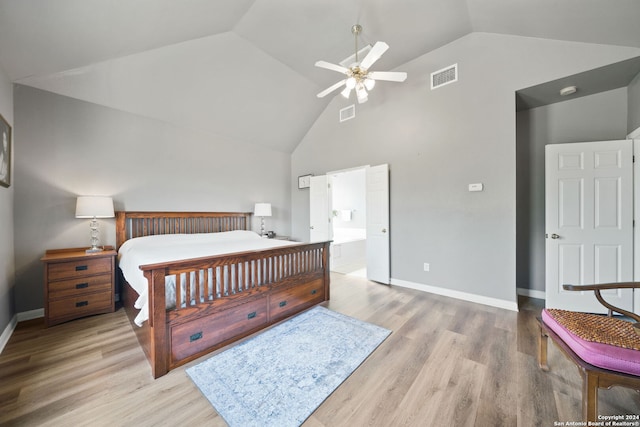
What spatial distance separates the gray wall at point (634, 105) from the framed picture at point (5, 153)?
640cm

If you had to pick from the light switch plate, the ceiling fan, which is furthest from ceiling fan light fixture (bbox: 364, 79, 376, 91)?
the light switch plate

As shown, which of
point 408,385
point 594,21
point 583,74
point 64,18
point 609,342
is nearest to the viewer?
point 609,342

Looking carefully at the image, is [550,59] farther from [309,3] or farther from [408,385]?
[408,385]

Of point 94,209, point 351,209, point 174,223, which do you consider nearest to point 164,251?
point 94,209

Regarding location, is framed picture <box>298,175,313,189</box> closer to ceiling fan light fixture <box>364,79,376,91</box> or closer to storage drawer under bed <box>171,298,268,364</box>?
ceiling fan light fixture <box>364,79,376,91</box>

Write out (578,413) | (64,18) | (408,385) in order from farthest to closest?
1. (64,18)
2. (408,385)
3. (578,413)

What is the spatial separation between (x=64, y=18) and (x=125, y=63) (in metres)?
0.91

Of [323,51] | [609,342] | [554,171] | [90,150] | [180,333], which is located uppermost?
[323,51]

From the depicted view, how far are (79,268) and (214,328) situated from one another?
1.90 meters

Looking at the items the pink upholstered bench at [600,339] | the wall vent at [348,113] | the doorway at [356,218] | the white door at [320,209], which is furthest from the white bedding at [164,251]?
the wall vent at [348,113]

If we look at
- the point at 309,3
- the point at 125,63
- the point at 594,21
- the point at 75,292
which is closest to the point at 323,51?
the point at 309,3

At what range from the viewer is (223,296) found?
2.11m

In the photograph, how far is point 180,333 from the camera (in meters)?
1.85

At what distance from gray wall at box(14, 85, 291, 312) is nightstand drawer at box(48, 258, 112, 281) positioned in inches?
22.0
